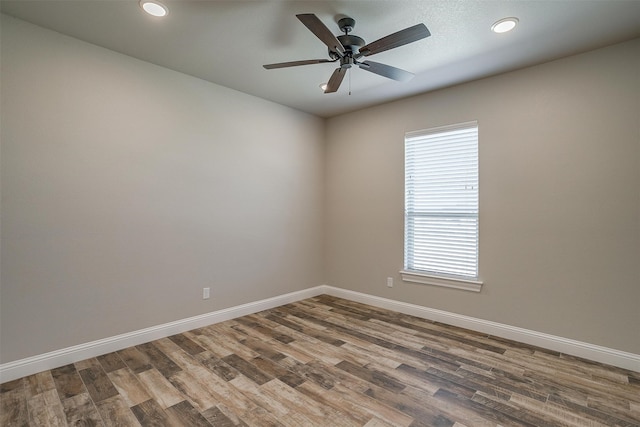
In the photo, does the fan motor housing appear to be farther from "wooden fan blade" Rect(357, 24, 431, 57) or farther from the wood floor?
the wood floor

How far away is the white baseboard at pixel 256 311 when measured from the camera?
253cm

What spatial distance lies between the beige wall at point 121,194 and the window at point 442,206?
5.81 ft

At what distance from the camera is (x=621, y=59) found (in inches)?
105

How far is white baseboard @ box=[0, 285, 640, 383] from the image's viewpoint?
2.53 m

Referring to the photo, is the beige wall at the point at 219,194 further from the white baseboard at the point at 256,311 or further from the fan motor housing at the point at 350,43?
the fan motor housing at the point at 350,43

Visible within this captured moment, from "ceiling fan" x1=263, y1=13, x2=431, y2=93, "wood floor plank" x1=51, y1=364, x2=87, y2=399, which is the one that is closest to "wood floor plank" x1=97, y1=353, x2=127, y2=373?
"wood floor plank" x1=51, y1=364, x2=87, y2=399

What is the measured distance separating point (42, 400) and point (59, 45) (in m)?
2.73

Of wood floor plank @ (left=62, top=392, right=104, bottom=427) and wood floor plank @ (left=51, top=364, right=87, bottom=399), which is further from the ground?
wood floor plank @ (left=51, top=364, right=87, bottom=399)

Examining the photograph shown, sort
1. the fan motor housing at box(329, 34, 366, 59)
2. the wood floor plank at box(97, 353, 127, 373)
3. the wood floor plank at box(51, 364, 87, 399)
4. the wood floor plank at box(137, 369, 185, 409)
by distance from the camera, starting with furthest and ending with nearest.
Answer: the wood floor plank at box(97, 353, 127, 373) → the fan motor housing at box(329, 34, 366, 59) → the wood floor plank at box(51, 364, 87, 399) → the wood floor plank at box(137, 369, 185, 409)

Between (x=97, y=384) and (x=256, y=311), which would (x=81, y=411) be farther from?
(x=256, y=311)

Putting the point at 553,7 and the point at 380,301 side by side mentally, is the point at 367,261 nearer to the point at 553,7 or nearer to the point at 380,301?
the point at 380,301

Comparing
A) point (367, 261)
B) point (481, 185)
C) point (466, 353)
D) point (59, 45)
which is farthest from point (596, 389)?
point (59, 45)

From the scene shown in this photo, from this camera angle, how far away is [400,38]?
2.12 m

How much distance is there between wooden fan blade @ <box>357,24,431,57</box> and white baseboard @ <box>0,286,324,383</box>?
123 inches
